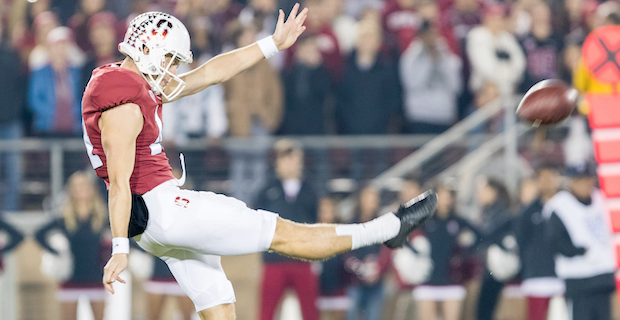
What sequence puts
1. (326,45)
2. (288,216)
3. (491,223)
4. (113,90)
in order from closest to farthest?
(113,90) < (288,216) < (491,223) < (326,45)

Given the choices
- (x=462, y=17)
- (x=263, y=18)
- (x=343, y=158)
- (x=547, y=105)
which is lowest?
(x=547, y=105)

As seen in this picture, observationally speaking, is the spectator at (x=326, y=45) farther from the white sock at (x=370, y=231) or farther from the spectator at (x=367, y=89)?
the white sock at (x=370, y=231)

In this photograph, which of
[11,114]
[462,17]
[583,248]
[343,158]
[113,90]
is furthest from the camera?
[462,17]

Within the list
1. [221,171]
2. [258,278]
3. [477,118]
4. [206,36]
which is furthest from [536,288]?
[206,36]

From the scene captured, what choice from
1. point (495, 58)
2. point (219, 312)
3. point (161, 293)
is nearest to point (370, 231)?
point (219, 312)

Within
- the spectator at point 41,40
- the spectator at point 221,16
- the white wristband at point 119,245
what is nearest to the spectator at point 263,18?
the spectator at point 221,16

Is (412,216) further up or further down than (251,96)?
further down

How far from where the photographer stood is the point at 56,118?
875cm

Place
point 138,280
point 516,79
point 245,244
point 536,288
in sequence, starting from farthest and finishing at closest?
point 516,79, point 138,280, point 536,288, point 245,244

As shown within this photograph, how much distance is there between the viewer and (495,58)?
9.30 meters

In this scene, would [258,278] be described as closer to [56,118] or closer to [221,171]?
[221,171]

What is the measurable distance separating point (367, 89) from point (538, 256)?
7.86ft

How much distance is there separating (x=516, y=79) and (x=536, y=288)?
2550 mm

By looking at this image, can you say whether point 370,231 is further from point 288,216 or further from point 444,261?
point 444,261
